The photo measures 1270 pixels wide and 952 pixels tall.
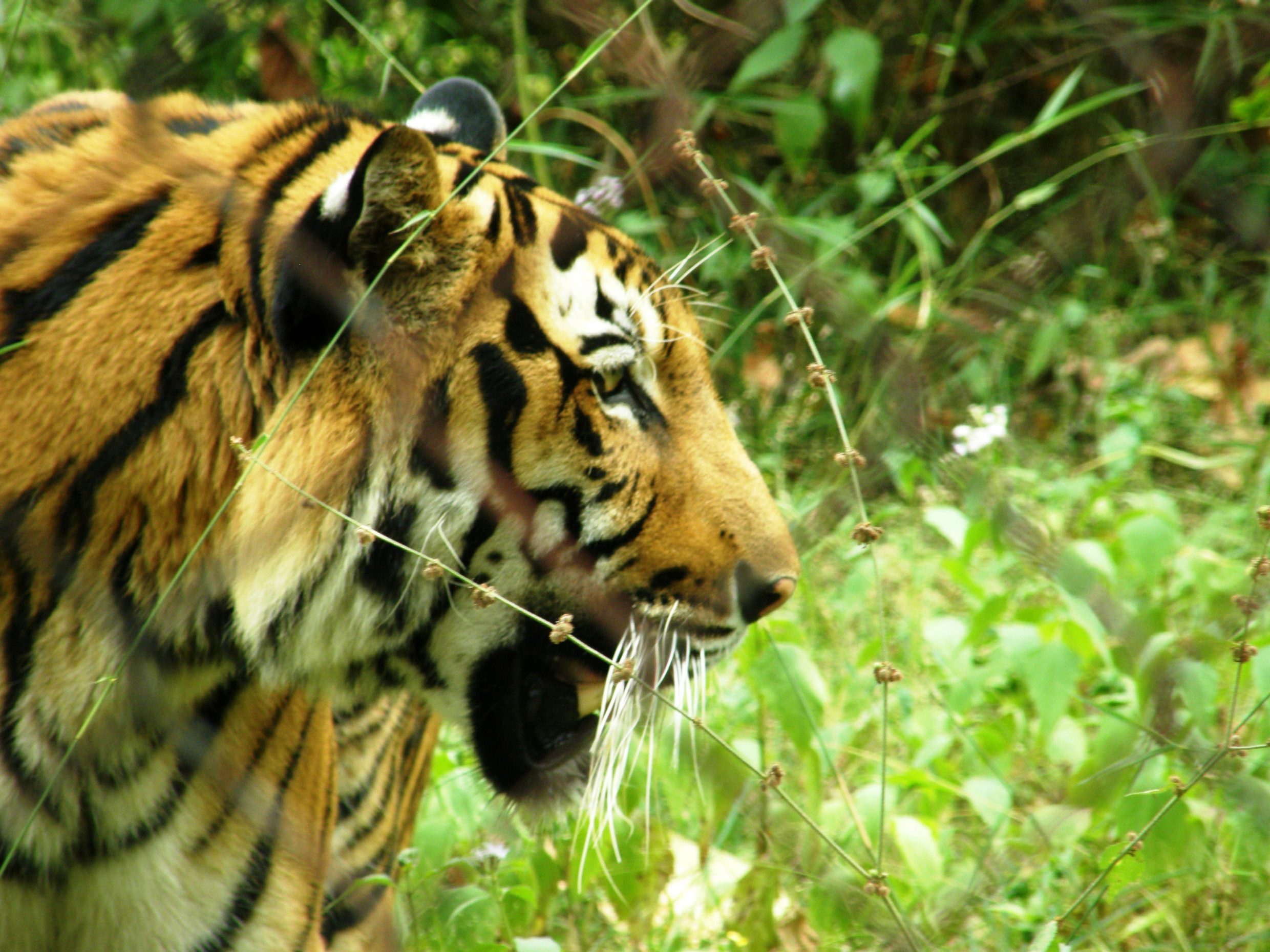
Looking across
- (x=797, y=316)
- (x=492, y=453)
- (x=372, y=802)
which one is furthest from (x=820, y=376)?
(x=372, y=802)

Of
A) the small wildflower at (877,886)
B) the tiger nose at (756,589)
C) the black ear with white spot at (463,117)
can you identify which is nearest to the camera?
the small wildflower at (877,886)

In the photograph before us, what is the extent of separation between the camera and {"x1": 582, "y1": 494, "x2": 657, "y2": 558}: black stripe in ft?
4.42

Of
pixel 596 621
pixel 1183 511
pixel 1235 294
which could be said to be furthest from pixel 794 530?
pixel 1235 294

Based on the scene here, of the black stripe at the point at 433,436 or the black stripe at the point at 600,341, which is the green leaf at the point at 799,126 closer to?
the black stripe at the point at 600,341

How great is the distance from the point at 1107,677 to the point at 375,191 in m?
1.78

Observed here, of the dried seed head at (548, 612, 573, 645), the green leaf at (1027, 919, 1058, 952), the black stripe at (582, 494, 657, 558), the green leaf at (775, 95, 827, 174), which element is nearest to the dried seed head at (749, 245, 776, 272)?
the black stripe at (582, 494, 657, 558)

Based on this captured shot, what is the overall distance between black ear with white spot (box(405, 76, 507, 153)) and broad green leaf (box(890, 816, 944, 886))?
1070mm

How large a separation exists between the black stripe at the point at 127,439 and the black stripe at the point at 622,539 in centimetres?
45

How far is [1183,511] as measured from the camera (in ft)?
9.69

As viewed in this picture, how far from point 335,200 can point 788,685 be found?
904 millimetres

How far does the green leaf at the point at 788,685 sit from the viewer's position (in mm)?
1649

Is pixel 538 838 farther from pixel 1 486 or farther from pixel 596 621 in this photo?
pixel 1 486

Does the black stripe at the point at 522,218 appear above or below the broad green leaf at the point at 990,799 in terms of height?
above

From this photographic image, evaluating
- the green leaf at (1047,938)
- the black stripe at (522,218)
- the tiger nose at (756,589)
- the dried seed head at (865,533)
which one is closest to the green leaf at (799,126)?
the black stripe at (522,218)
